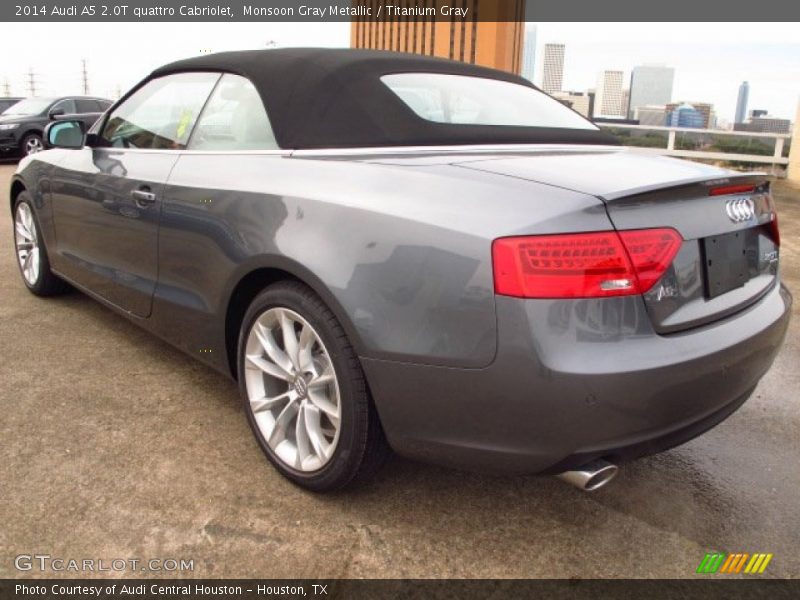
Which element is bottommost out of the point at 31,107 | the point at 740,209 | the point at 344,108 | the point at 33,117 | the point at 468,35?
the point at 33,117

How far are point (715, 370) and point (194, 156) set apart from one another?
2056 millimetres

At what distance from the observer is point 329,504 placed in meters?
2.21

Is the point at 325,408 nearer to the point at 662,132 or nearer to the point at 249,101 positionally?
the point at 249,101

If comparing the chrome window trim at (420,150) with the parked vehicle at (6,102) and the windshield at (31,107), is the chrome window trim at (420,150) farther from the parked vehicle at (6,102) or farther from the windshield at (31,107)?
the parked vehicle at (6,102)

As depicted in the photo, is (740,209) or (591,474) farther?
(740,209)

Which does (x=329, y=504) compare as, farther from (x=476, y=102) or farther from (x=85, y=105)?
(x=85, y=105)

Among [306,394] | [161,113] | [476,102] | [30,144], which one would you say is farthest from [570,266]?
[30,144]

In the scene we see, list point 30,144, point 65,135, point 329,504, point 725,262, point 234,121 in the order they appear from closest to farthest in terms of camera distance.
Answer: point 725,262 → point 329,504 → point 234,121 → point 65,135 → point 30,144

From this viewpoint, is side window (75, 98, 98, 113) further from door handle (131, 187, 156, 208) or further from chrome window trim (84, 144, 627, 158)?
chrome window trim (84, 144, 627, 158)

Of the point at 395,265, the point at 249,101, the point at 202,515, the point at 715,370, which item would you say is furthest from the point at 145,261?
the point at 715,370

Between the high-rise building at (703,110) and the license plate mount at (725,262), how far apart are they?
1534 centimetres

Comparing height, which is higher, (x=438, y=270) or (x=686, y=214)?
(x=686, y=214)

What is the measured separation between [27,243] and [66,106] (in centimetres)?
1202

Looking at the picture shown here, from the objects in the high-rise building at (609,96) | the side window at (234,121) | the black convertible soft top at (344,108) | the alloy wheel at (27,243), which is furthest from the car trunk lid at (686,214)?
the high-rise building at (609,96)
